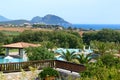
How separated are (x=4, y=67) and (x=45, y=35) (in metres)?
43.5

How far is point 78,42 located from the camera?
5394 cm

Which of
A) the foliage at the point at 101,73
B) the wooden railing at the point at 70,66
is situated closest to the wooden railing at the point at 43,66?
the wooden railing at the point at 70,66

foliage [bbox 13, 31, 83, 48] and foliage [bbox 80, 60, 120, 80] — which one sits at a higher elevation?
foliage [bbox 80, 60, 120, 80]

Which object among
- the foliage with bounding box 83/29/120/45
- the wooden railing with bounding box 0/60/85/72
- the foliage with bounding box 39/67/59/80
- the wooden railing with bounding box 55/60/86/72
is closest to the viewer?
the foliage with bounding box 39/67/59/80

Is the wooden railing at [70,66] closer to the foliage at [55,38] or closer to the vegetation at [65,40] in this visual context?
the vegetation at [65,40]

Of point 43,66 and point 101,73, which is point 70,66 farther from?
point 101,73

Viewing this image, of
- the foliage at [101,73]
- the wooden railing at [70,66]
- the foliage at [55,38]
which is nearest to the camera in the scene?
the foliage at [101,73]

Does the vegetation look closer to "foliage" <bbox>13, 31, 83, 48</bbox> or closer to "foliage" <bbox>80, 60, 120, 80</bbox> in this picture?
"foliage" <bbox>13, 31, 83, 48</bbox>

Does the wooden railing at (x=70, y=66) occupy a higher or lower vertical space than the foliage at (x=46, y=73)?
higher

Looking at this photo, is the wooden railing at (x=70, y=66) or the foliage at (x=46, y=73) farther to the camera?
the wooden railing at (x=70, y=66)

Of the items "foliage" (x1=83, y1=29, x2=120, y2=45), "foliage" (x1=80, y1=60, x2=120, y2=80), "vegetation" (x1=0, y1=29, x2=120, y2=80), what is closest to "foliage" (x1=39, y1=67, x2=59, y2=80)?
"foliage" (x1=80, y1=60, x2=120, y2=80)

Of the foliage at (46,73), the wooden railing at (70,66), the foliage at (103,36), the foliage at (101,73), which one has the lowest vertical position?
the foliage at (103,36)

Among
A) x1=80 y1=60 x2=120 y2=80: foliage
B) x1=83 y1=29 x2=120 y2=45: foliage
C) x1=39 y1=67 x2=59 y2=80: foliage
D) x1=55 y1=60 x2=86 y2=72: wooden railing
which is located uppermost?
x1=80 y1=60 x2=120 y2=80: foliage

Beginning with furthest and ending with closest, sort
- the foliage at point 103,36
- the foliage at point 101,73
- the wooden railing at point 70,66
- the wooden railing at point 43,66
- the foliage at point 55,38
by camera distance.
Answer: the foliage at point 103,36, the foliage at point 55,38, the wooden railing at point 43,66, the wooden railing at point 70,66, the foliage at point 101,73
